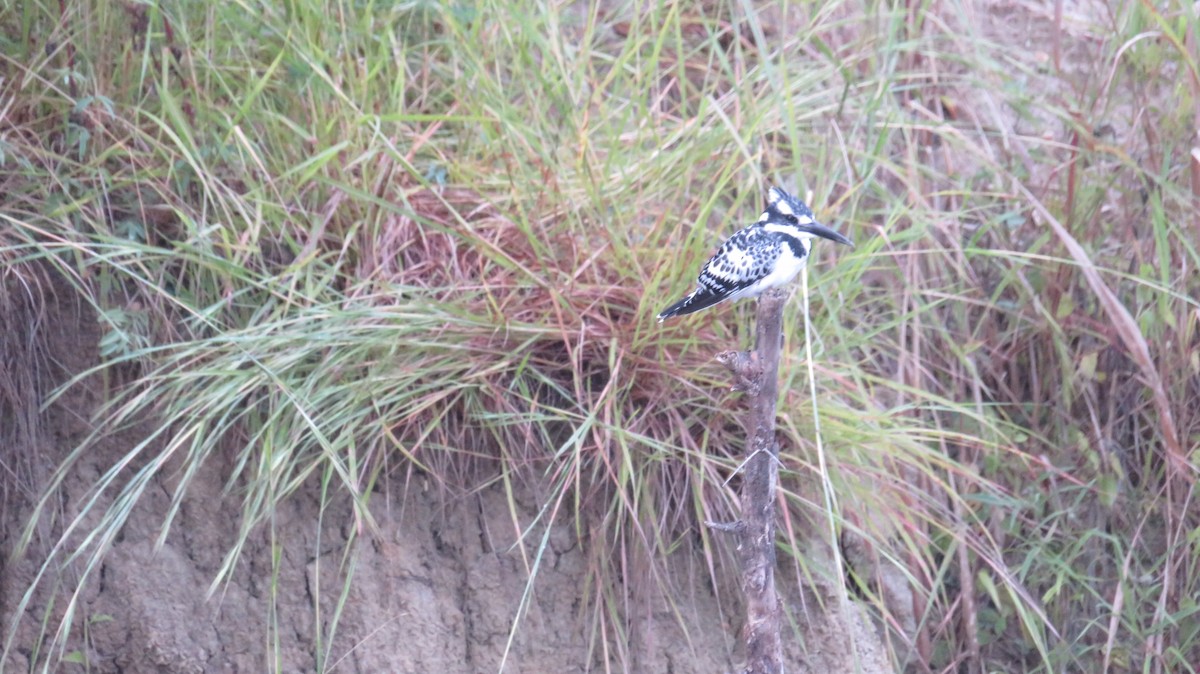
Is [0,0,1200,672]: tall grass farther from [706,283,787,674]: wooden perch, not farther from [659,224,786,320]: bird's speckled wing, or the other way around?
[706,283,787,674]: wooden perch

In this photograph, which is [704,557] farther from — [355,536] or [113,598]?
[113,598]

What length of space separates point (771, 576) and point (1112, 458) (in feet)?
4.50

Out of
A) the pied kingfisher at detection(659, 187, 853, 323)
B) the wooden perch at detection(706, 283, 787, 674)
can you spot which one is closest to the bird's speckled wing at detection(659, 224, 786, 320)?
the pied kingfisher at detection(659, 187, 853, 323)

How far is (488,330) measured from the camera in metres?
2.44

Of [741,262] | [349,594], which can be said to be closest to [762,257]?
[741,262]

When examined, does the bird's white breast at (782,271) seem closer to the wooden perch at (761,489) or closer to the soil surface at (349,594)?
the wooden perch at (761,489)

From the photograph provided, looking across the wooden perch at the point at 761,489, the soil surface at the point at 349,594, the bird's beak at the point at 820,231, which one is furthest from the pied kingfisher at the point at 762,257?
the soil surface at the point at 349,594

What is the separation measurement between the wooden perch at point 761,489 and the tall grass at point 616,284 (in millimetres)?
454

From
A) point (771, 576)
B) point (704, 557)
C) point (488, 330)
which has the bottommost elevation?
point (704, 557)

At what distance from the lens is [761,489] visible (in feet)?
6.09

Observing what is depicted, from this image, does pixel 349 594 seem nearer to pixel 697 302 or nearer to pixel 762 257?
pixel 697 302

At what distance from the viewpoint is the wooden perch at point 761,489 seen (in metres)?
1.83

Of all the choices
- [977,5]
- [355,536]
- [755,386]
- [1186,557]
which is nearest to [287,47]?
[355,536]

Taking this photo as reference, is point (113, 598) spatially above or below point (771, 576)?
below
